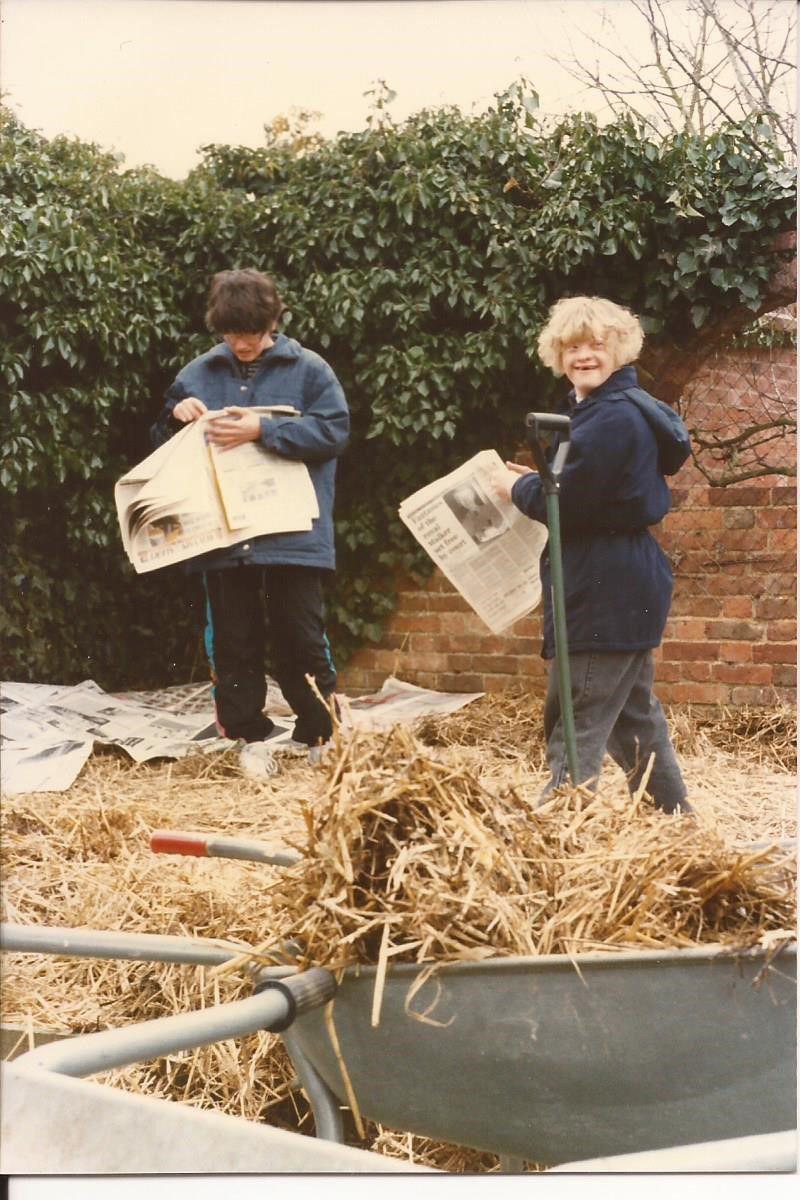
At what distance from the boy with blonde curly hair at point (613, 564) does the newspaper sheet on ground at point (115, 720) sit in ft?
0.86

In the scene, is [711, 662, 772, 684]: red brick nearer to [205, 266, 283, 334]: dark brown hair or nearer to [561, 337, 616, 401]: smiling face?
[561, 337, 616, 401]: smiling face

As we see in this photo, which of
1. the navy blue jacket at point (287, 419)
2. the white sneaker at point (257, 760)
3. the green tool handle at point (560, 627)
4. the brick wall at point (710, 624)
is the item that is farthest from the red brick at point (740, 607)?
the white sneaker at point (257, 760)

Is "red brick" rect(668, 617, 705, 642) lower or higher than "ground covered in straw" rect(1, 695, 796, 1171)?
higher

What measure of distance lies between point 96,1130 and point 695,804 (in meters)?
1.06

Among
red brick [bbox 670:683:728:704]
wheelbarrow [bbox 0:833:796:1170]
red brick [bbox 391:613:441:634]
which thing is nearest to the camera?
wheelbarrow [bbox 0:833:796:1170]

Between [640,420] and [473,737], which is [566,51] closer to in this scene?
[640,420]

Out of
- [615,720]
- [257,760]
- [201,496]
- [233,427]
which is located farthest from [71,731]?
[615,720]

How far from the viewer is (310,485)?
192cm

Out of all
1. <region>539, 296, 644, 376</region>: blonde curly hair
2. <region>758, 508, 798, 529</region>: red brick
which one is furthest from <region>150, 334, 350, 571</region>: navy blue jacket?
<region>758, 508, 798, 529</region>: red brick

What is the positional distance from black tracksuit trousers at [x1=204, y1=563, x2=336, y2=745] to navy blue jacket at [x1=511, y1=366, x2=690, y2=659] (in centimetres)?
42

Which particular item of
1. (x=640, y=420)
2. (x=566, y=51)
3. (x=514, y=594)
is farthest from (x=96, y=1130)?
(x=566, y=51)

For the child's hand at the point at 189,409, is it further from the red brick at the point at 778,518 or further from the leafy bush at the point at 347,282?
the red brick at the point at 778,518

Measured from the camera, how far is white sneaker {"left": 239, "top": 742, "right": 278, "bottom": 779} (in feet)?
5.95

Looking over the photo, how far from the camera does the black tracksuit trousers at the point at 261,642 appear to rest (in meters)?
1.88
